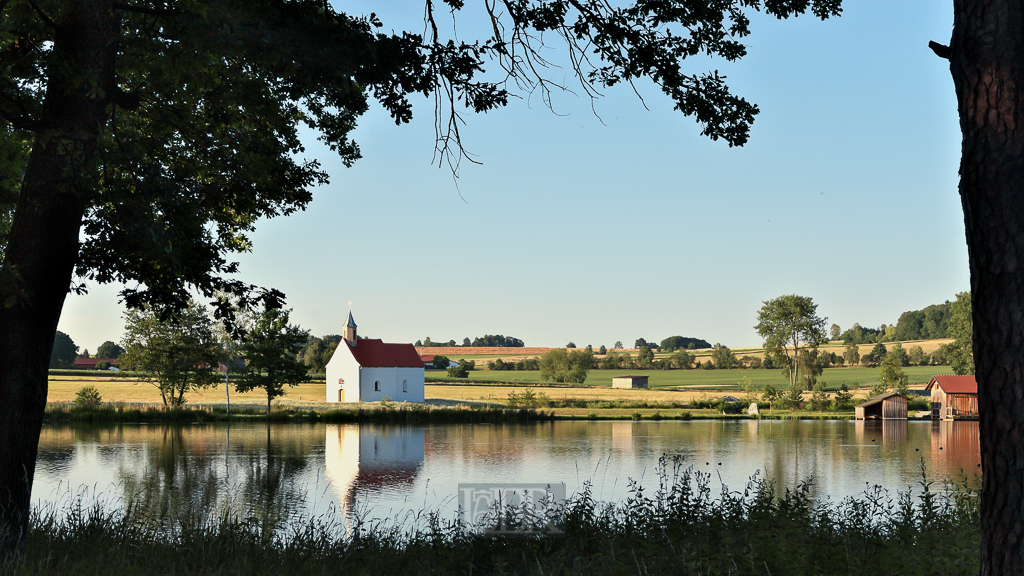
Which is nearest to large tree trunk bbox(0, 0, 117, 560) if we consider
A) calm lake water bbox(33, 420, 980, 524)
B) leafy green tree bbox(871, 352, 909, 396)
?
calm lake water bbox(33, 420, 980, 524)

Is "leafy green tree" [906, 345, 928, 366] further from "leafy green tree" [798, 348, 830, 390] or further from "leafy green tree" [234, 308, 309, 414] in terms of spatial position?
"leafy green tree" [234, 308, 309, 414]

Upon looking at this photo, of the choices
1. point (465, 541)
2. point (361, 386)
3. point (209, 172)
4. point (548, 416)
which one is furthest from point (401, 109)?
point (361, 386)

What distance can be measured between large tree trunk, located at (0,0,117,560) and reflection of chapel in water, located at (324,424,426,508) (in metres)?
10.2

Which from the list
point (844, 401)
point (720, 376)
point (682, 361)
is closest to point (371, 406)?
point (844, 401)

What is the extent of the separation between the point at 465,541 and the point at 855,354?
13322cm

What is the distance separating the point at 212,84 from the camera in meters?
9.33

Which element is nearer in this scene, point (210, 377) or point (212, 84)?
point (212, 84)

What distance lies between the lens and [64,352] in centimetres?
11831

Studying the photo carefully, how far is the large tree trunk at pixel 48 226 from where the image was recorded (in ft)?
23.5

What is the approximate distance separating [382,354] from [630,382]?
158ft

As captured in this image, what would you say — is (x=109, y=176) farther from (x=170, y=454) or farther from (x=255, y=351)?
(x=255, y=351)

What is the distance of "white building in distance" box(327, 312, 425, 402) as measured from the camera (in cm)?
6681

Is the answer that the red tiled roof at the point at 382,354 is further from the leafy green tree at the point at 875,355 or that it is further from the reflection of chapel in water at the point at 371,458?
the leafy green tree at the point at 875,355

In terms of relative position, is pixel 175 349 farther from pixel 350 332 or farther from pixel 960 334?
pixel 960 334
